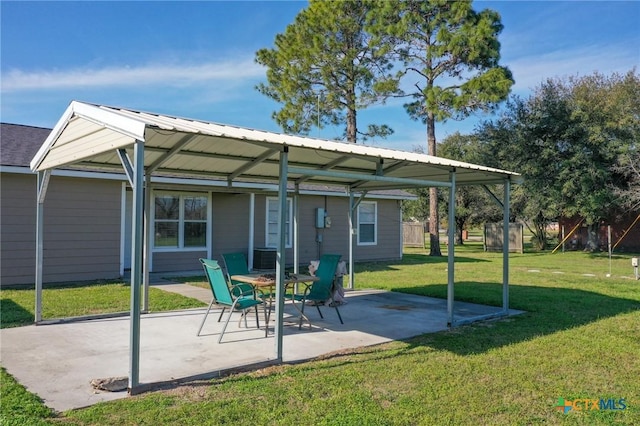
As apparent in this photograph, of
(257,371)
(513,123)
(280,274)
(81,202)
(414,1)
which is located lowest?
(257,371)

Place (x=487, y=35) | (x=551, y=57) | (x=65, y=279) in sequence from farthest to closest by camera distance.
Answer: (x=487, y=35), (x=551, y=57), (x=65, y=279)

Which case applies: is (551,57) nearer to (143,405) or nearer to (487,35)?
(487,35)

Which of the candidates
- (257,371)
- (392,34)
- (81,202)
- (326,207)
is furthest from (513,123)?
(257,371)

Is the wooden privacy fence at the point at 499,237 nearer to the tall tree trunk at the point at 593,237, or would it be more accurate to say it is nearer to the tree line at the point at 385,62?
the tall tree trunk at the point at 593,237

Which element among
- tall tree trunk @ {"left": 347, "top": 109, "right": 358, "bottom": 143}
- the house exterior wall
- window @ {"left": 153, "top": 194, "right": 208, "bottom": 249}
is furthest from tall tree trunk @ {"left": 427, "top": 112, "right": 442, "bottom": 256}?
window @ {"left": 153, "top": 194, "right": 208, "bottom": 249}

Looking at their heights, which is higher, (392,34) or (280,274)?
(392,34)

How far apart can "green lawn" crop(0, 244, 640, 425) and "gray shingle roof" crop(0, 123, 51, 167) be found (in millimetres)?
4214

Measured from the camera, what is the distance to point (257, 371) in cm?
434

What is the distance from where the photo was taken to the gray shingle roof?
9180mm

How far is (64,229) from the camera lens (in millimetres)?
9781

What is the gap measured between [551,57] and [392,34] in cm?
665

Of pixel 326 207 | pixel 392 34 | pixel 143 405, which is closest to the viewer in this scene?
pixel 143 405

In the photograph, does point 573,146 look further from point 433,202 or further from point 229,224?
point 229,224

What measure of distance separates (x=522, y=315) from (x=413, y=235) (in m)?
20.5
